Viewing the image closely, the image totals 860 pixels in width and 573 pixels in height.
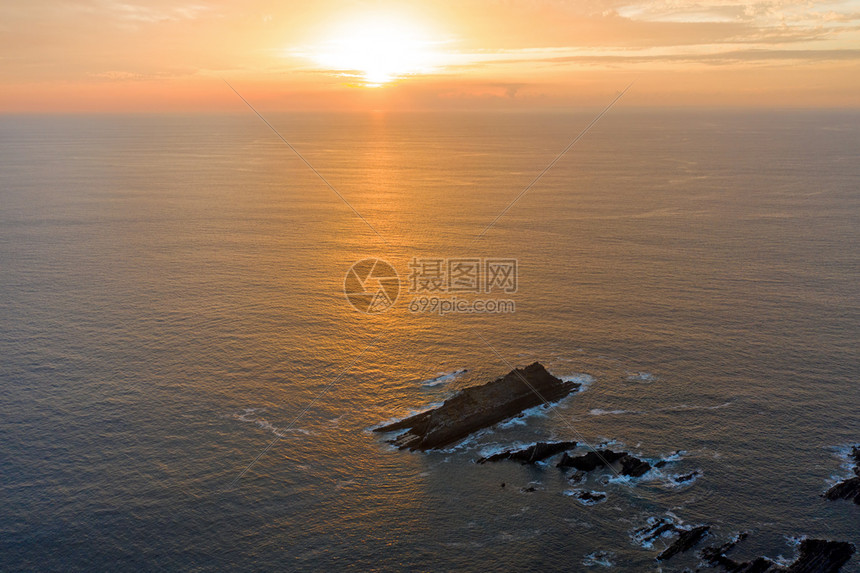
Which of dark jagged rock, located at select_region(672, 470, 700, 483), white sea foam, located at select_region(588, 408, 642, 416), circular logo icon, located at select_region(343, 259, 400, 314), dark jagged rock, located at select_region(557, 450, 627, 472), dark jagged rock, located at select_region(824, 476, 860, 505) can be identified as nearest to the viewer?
dark jagged rock, located at select_region(824, 476, 860, 505)

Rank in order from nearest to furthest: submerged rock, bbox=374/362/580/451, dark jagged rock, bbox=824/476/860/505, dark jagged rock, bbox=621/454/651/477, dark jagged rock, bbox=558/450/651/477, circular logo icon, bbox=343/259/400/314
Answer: dark jagged rock, bbox=824/476/860/505, dark jagged rock, bbox=621/454/651/477, dark jagged rock, bbox=558/450/651/477, submerged rock, bbox=374/362/580/451, circular logo icon, bbox=343/259/400/314

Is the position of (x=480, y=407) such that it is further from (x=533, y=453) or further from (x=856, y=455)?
(x=856, y=455)

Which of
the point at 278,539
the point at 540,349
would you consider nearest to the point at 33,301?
the point at 278,539

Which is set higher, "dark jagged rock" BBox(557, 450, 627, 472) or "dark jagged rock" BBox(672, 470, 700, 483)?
"dark jagged rock" BBox(557, 450, 627, 472)

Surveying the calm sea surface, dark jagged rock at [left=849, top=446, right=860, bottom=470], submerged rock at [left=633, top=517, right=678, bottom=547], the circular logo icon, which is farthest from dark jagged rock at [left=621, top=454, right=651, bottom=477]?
the circular logo icon

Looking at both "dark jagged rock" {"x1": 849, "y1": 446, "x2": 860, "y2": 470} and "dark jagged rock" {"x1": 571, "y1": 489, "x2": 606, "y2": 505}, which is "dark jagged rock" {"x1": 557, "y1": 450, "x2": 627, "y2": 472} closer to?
"dark jagged rock" {"x1": 571, "y1": 489, "x2": 606, "y2": 505}

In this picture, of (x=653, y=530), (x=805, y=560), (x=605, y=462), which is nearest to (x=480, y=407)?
(x=605, y=462)

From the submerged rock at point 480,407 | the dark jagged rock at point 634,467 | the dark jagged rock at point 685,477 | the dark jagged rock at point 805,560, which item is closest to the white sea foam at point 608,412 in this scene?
the submerged rock at point 480,407
